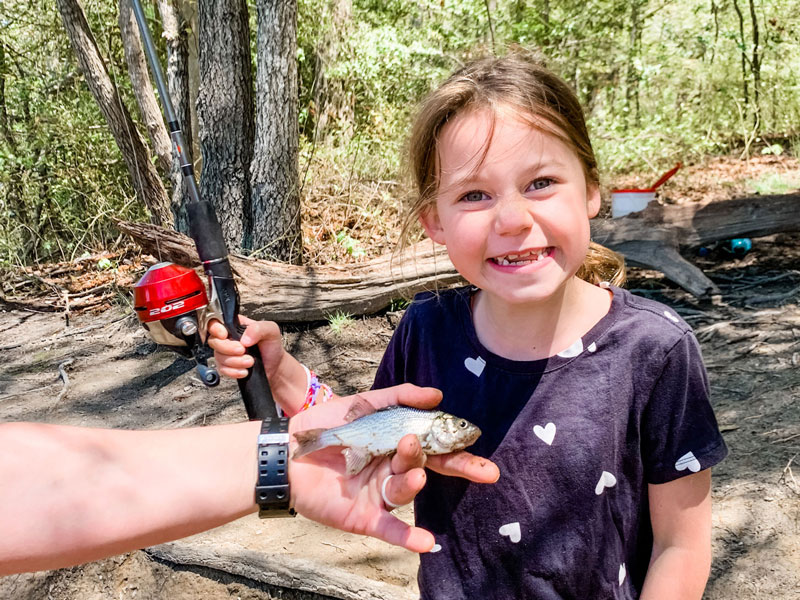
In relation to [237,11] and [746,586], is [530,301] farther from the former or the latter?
[237,11]

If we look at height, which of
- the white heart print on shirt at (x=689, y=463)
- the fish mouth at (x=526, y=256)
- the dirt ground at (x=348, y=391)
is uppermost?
the fish mouth at (x=526, y=256)

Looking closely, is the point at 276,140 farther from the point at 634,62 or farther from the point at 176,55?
the point at 634,62

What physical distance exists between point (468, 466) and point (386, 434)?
0.20m

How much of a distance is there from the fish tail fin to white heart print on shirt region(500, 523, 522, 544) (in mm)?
484

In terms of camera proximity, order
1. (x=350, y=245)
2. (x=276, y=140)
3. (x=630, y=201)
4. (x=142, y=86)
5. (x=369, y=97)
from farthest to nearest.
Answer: (x=369, y=97) < (x=142, y=86) < (x=350, y=245) < (x=630, y=201) < (x=276, y=140)

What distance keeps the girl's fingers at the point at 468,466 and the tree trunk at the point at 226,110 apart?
14.1 feet

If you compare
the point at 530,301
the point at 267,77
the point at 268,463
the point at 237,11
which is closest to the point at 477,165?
the point at 530,301

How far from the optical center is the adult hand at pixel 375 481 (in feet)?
4.74

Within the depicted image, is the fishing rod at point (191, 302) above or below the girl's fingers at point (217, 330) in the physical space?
above

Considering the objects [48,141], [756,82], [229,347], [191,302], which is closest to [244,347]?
[229,347]

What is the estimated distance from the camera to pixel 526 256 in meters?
1.51

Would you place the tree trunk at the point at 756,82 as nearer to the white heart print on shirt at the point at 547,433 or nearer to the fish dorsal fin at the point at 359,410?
the white heart print on shirt at the point at 547,433

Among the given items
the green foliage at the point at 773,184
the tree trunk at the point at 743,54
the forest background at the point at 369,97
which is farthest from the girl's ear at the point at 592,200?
the tree trunk at the point at 743,54

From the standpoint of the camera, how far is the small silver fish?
4.89 feet
